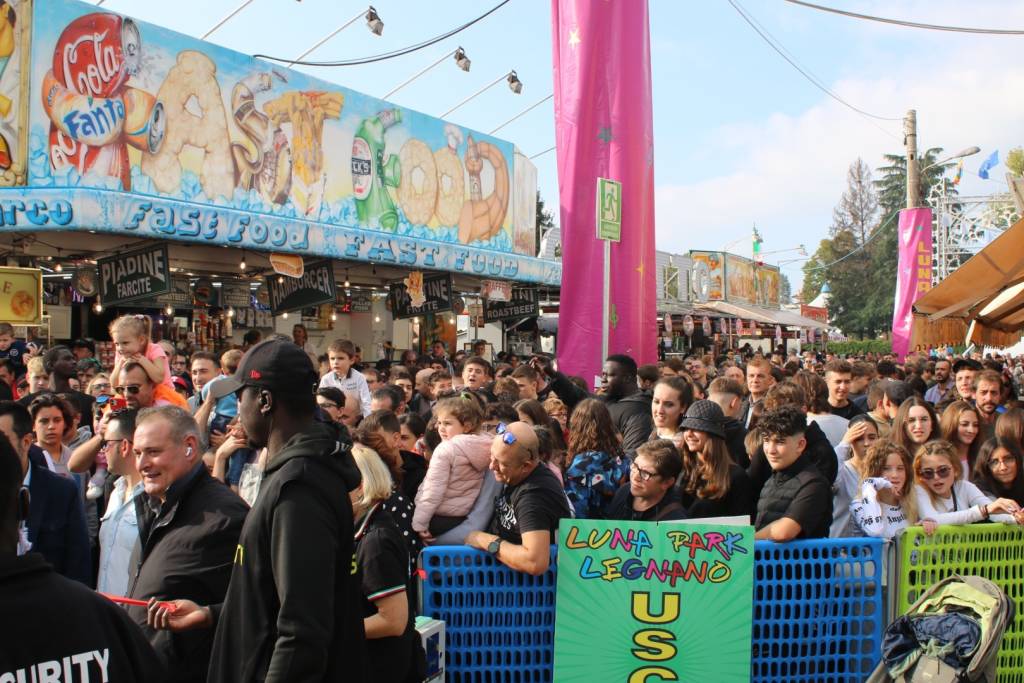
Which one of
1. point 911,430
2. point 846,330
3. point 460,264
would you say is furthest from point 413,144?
point 846,330

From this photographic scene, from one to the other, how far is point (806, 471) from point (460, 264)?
36.9 feet

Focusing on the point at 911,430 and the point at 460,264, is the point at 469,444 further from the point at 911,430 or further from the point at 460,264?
the point at 460,264

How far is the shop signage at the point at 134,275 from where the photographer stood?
11148 millimetres

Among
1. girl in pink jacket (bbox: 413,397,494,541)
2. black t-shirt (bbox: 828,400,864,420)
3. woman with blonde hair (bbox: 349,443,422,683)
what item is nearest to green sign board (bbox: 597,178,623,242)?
black t-shirt (bbox: 828,400,864,420)

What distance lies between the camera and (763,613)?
4.50 meters

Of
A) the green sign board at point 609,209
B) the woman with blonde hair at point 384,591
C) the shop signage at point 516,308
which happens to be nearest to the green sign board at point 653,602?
the woman with blonde hair at point 384,591

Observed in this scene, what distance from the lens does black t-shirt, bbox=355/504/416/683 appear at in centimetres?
319

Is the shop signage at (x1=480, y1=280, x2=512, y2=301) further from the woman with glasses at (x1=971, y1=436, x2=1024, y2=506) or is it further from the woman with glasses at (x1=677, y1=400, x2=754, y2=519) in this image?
the woman with glasses at (x1=677, y1=400, x2=754, y2=519)

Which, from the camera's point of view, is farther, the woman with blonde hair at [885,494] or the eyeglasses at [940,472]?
the eyeglasses at [940,472]

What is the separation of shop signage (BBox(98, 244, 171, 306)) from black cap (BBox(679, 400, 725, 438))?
314 inches

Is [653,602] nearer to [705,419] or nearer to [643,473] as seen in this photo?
[643,473]

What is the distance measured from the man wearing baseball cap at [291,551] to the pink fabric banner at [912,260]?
2055 centimetres

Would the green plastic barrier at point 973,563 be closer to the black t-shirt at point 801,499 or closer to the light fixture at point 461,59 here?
the black t-shirt at point 801,499

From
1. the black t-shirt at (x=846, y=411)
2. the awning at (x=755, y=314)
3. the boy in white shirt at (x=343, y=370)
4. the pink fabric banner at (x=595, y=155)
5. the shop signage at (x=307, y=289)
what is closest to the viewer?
the black t-shirt at (x=846, y=411)
